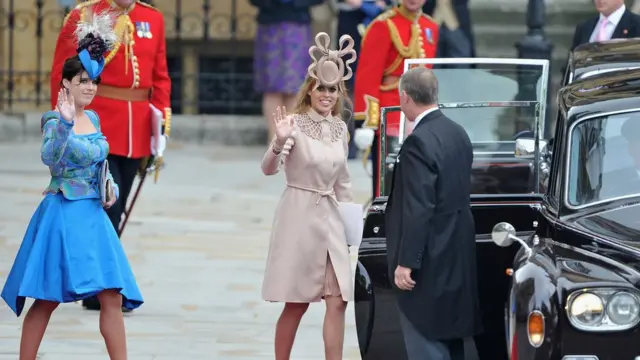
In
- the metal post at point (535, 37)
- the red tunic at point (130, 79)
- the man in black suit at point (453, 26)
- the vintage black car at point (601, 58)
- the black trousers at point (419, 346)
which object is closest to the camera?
the black trousers at point (419, 346)

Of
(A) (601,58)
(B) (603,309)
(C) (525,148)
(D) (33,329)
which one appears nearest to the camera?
(B) (603,309)

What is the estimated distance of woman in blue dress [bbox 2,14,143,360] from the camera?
23.2 ft

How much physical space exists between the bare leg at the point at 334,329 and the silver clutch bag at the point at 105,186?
1.13 metres

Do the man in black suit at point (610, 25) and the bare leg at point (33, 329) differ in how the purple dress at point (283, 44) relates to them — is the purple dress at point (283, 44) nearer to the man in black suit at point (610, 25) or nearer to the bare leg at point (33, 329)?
the man in black suit at point (610, 25)

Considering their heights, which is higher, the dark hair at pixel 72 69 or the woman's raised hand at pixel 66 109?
the dark hair at pixel 72 69

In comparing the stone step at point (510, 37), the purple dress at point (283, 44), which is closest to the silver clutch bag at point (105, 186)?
the purple dress at point (283, 44)

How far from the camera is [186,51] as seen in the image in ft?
56.2

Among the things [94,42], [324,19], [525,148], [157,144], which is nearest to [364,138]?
[157,144]

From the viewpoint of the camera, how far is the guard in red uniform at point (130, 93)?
9039 millimetres

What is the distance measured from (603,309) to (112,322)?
Result: 252cm

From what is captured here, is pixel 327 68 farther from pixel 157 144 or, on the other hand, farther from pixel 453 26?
pixel 453 26

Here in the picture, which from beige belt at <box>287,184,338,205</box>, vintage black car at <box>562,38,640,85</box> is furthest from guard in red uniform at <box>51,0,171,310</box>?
vintage black car at <box>562,38,640,85</box>

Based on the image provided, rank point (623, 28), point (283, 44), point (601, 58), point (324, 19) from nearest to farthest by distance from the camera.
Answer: point (601, 58), point (623, 28), point (283, 44), point (324, 19)

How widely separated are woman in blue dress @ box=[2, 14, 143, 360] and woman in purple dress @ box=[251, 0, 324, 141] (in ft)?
26.6
